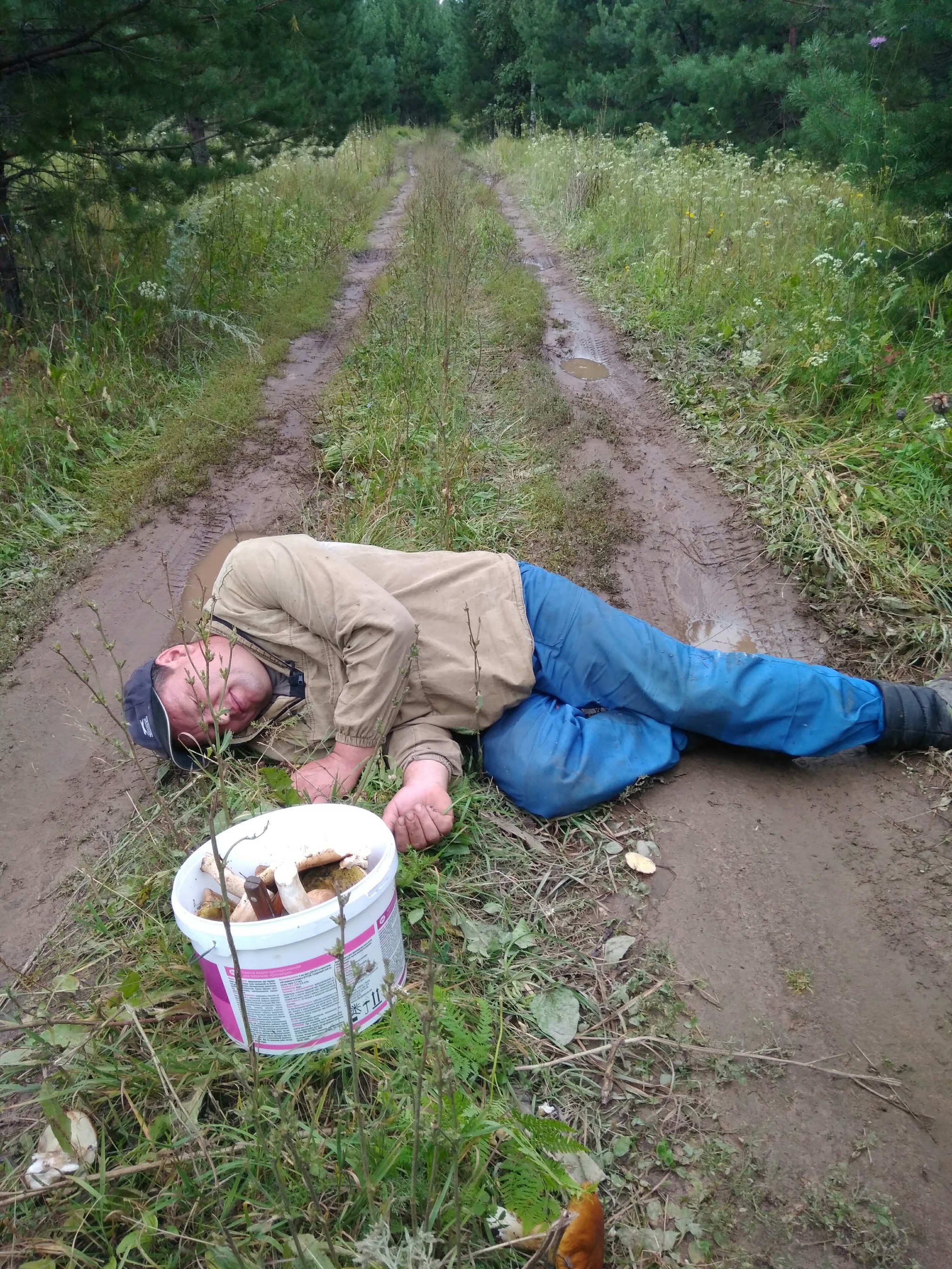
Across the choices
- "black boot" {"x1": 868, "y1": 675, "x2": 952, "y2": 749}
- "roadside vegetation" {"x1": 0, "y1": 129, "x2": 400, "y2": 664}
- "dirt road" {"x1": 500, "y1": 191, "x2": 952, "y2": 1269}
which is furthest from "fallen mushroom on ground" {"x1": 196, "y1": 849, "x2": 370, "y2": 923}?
"roadside vegetation" {"x1": 0, "y1": 129, "x2": 400, "y2": 664}

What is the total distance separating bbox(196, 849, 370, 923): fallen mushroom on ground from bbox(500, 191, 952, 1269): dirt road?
0.96 m

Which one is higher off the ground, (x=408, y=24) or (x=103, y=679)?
(x=408, y=24)

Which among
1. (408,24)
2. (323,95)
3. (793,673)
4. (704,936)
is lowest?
(704,936)

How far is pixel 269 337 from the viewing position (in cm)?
657

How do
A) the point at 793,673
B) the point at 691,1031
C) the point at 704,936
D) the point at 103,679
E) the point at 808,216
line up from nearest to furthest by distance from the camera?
the point at 691,1031 → the point at 704,936 → the point at 793,673 → the point at 103,679 → the point at 808,216

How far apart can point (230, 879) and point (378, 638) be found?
79 centimetres

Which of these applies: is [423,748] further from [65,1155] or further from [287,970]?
[65,1155]

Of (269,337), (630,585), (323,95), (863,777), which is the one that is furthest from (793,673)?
(323,95)

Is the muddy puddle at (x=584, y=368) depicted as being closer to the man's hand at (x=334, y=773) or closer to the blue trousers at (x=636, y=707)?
the blue trousers at (x=636, y=707)

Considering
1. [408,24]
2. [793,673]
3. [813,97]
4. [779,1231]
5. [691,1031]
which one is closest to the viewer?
[779,1231]

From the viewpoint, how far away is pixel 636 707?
2686 mm

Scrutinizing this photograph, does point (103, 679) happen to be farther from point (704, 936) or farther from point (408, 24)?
point (408, 24)

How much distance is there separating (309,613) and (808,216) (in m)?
5.47

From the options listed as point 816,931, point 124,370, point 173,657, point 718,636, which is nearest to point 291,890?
point 173,657
